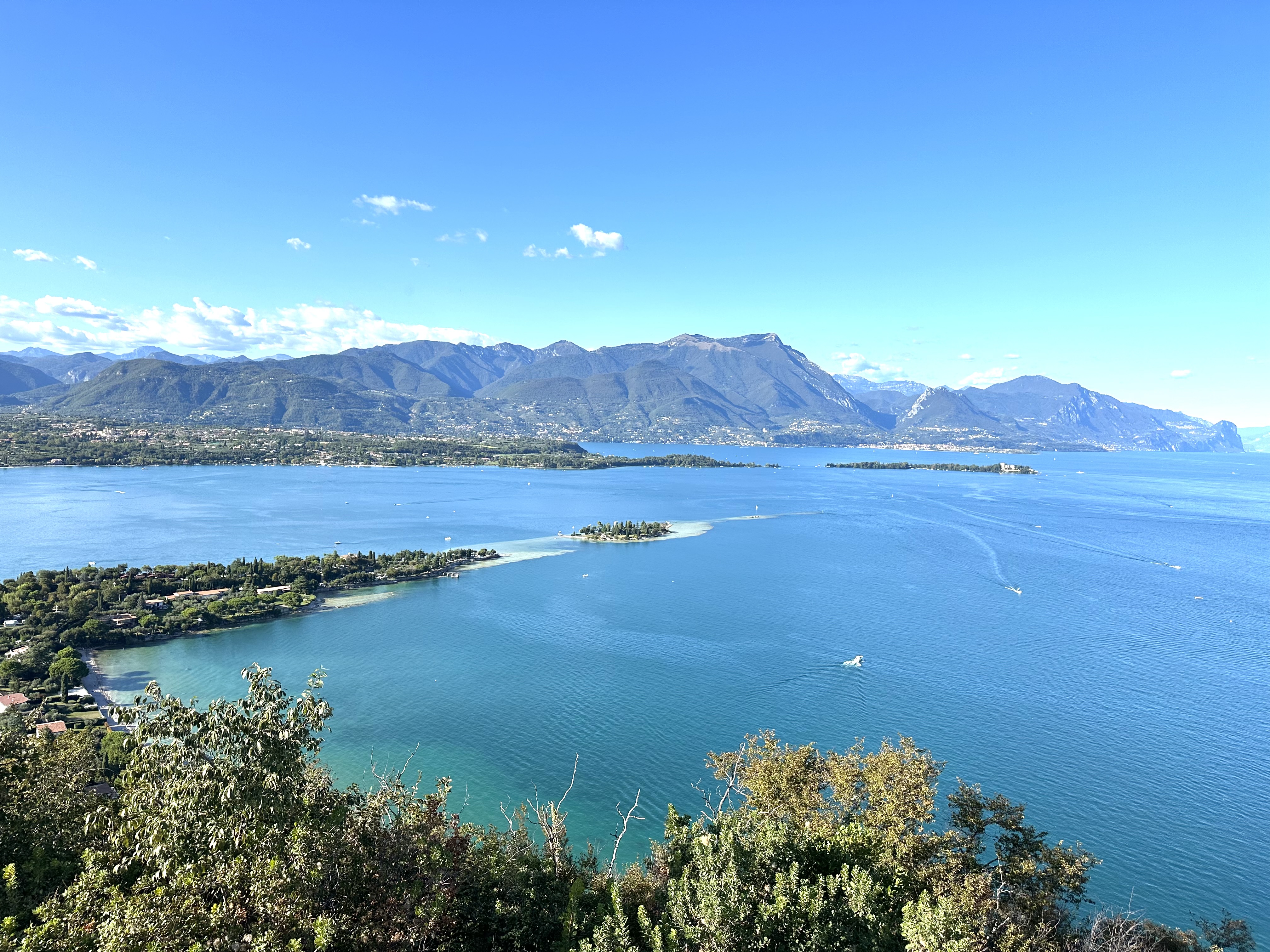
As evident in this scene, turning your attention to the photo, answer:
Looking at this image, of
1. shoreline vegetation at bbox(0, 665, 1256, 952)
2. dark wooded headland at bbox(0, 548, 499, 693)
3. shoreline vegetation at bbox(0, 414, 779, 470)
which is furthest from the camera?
shoreline vegetation at bbox(0, 414, 779, 470)

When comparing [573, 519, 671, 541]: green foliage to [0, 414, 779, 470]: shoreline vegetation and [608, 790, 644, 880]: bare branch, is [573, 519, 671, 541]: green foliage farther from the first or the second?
[0, 414, 779, 470]: shoreline vegetation

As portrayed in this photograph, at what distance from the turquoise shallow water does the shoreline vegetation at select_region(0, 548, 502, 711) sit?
2.36 metres

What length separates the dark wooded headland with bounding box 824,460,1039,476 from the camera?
184 meters

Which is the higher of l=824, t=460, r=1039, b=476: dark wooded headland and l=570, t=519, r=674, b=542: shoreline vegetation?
l=824, t=460, r=1039, b=476: dark wooded headland

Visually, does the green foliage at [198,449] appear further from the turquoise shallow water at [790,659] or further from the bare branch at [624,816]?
the bare branch at [624,816]

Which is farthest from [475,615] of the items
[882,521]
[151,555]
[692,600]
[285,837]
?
[882,521]

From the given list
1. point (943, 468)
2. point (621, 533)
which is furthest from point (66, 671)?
point (943, 468)

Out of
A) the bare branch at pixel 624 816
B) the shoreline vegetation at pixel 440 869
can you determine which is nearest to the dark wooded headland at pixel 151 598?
the shoreline vegetation at pixel 440 869

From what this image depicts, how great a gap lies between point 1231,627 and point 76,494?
134m

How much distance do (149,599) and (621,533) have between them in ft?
149

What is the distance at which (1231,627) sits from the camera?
148 feet

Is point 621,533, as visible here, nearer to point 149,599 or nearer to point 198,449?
point 149,599

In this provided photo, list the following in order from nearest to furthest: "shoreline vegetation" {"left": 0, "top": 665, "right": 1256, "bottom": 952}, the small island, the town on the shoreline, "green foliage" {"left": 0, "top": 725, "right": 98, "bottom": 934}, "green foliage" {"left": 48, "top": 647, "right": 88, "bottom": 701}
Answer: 1. "shoreline vegetation" {"left": 0, "top": 665, "right": 1256, "bottom": 952}
2. "green foliage" {"left": 0, "top": 725, "right": 98, "bottom": 934}
3. the town on the shoreline
4. "green foliage" {"left": 48, "top": 647, "right": 88, "bottom": 701}
5. the small island

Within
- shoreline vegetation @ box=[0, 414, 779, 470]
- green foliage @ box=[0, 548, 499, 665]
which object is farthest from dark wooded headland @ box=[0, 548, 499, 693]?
shoreline vegetation @ box=[0, 414, 779, 470]
